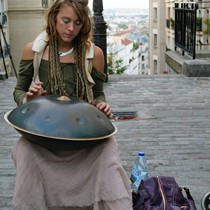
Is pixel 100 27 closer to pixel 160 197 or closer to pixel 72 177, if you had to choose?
pixel 160 197

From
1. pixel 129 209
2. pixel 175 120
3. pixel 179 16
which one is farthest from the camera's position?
pixel 179 16

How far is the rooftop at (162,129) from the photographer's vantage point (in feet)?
16.4

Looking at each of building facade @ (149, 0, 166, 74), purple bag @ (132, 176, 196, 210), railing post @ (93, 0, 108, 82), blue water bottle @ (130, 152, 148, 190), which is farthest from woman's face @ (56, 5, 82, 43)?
building facade @ (149, 0, 166, 74)

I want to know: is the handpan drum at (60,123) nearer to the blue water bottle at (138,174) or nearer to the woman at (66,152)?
the woman at (66,152)

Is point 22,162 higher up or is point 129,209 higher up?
point 22,162

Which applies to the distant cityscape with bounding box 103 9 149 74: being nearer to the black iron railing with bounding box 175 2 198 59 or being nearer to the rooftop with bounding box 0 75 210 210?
the black iron railing with bounding box 175 2 198 59

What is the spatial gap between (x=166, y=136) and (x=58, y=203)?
355 centimetres

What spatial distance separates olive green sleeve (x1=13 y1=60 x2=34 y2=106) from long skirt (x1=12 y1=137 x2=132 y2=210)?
48 cm

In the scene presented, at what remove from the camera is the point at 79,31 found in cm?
337

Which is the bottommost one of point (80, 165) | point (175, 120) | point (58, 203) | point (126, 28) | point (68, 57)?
point (126, 28)

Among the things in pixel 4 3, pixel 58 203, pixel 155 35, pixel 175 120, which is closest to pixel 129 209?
pixel 58 203

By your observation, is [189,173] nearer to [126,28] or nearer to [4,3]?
[4,3]

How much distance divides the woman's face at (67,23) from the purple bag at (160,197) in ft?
3.37

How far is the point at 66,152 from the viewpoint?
9.77ft
